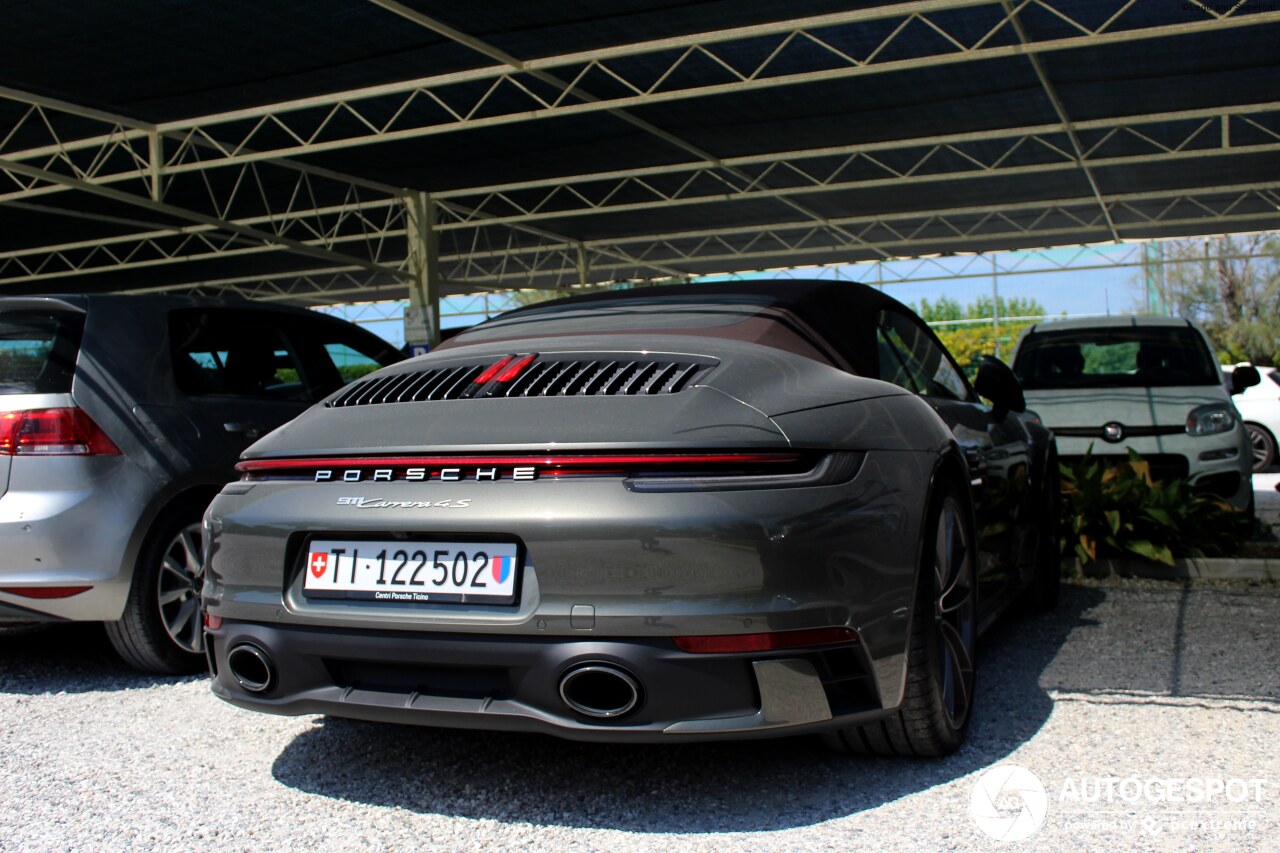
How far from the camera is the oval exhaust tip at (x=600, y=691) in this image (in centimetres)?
269

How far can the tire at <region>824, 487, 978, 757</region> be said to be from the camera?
122 inches

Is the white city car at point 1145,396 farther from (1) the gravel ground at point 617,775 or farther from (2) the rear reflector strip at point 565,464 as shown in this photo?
(2) the rear reflector strip at point 565,464

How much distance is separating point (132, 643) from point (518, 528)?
99.9 inches

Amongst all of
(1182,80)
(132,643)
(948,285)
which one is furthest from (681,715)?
(948,285)

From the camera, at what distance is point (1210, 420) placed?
768 centimetres

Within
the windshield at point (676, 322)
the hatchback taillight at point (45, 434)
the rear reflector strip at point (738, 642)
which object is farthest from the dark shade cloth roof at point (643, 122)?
the rear reflector strip at point (738, 642)

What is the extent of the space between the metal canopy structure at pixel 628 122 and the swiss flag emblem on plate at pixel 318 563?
29.6 ft

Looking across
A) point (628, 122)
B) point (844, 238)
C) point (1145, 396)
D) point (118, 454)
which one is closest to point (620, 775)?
point (118, 454)

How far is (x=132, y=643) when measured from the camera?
4617 mm

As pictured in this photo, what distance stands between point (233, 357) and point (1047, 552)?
364 centimetres

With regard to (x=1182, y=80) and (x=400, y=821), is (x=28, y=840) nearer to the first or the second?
(x=400, y=821)

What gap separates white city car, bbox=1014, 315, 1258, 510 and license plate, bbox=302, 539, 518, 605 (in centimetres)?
563

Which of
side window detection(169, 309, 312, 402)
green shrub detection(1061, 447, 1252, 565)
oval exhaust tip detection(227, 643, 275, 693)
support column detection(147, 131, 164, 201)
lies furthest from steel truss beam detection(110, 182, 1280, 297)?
oval exhaust tip detection(227, 643, 275, 693)

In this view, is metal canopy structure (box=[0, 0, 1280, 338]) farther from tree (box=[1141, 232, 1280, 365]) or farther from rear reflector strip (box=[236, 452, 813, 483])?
rear reflector strip (box=[236, 452, 813, 483])
